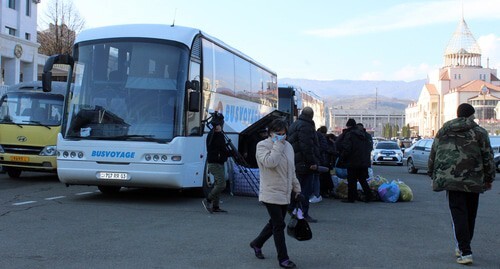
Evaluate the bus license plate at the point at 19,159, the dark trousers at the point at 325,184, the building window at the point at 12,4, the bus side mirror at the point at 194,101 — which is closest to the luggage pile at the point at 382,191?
the dark trousers at the point at 325,184

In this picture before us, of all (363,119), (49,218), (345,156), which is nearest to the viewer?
(49,218)

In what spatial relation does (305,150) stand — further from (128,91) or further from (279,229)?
(128,91)

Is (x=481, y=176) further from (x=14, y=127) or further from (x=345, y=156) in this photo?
(x=14, y=127)

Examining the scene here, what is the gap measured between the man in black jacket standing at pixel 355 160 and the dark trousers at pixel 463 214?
18.6 feet

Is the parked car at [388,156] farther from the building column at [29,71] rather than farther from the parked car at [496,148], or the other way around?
the building column at [29,71]

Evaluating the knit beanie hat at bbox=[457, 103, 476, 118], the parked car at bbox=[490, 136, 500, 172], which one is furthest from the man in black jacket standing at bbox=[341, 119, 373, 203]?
the parked car at bbox=[490, 136, 500, 172]

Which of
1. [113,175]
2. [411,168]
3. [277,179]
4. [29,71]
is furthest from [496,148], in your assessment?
[29,71]

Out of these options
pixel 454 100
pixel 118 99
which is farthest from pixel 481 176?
pixel 454 100

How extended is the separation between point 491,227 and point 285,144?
515 cm

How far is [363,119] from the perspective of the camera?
184 meters

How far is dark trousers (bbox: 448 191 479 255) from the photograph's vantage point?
6781 millimetres

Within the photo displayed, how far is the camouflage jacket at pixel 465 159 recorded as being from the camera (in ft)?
22.3

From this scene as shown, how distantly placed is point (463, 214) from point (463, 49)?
167516mm

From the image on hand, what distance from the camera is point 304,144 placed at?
384 inches
